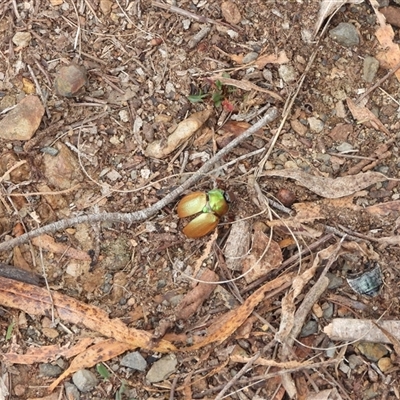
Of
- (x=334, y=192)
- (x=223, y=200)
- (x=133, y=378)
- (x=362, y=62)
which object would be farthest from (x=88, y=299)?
(x=362, y=62)

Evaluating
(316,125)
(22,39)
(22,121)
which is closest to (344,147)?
(316,125)

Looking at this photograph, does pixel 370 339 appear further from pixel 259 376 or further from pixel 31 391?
pixel 31 391

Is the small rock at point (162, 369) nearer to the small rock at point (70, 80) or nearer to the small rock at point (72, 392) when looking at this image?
the small rock at point (72, 392)

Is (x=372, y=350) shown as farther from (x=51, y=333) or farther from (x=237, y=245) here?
(x=51, y=333)

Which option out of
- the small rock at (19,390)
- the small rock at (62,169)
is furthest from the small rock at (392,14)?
the small rock at (19,390)

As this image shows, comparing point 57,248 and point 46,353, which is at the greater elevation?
point 57,248

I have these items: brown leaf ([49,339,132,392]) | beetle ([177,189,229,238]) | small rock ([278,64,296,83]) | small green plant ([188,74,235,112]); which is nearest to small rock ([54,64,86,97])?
small green plant ([188,74,235,112])

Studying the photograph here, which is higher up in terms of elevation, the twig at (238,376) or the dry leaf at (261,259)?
the dry leaf at (261,259)
